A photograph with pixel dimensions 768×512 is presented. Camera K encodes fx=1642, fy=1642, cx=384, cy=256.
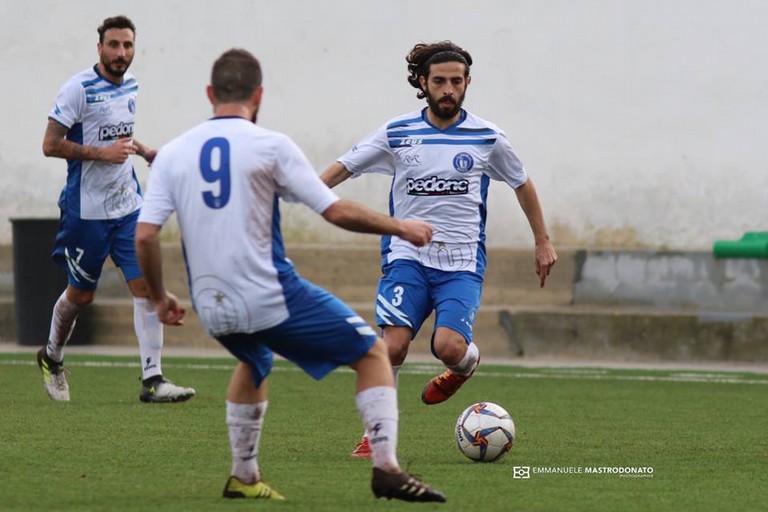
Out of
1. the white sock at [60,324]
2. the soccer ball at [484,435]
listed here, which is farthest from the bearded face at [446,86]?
Result: the white sock at [60,324]

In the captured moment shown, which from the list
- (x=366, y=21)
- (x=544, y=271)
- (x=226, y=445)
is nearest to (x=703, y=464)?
(x=544, y=271)

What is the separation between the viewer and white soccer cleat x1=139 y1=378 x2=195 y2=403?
1030 centimetres

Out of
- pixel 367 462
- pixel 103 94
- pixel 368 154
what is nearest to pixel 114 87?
pixel 103 94

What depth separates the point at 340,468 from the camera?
7.37 metres

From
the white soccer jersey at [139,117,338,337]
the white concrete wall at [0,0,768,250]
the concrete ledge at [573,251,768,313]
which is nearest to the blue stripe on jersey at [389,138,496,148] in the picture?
the white soccer jersey at [139,117,338,337]

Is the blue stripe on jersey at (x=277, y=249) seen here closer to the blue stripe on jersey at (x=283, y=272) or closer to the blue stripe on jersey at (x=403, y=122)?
the blue stripe on jersey at (x=283, y=272)

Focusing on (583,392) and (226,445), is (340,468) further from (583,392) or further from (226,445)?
(583,392)

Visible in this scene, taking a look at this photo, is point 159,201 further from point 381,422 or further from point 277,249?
point 381,422

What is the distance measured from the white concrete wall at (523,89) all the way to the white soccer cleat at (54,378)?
21.9 ft

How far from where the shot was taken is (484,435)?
784 centimetres

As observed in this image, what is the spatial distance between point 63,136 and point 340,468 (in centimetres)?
376

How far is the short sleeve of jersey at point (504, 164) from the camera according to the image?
870 cm

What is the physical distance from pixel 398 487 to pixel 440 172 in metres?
2.89

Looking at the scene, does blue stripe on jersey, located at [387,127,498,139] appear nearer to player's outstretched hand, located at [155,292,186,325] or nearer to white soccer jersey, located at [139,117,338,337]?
white soccer jersey, located at [139,117,338,337]
